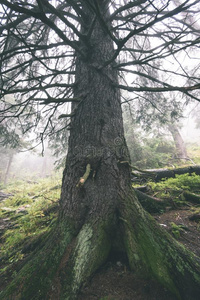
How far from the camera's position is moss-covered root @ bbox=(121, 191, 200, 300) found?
4.61ft

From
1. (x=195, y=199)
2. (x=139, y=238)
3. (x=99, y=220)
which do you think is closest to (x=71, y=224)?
(x=99, y=220)

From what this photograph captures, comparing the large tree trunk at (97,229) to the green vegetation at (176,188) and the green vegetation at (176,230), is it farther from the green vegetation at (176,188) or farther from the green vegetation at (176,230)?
the green vegetation at (176,188)

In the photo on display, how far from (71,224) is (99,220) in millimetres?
382

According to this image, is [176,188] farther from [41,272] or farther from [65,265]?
[41,272]

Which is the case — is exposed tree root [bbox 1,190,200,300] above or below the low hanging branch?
below

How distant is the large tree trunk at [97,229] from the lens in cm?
145

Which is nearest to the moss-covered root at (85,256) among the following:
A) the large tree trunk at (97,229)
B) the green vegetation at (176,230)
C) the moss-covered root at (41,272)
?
the large tree trunk at (97,229)

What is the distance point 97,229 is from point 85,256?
287 mm

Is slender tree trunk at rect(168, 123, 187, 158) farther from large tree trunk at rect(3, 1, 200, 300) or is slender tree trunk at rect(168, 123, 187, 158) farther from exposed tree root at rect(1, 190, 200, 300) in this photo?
exposed tree root at rect(1, 190, 200, 300)

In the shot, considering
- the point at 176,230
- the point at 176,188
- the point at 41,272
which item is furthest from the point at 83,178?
the point at 176,188

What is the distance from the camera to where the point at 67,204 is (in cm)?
196

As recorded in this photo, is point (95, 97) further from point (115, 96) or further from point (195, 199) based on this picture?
point (195, 199)

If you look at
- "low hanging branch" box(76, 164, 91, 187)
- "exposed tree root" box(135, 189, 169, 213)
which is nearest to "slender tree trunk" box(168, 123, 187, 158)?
"exposed tree root" box(135, 189, 169, 213)

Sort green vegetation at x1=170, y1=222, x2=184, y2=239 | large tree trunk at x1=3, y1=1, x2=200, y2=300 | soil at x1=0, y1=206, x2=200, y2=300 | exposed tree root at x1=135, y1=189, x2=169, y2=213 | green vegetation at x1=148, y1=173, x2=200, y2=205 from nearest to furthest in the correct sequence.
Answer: soil at x1=0, y1=206, x2=200, y2=300, large tree trunk at x1=3, y1=1, x2=200, y2=300, green vegetation at x1=170, y1=222, x2=184, y2=239, exposed tree root at x1=135, y1=189, x2=169, y2=213, green vegetation at x1=148, y1=173, x2=200, y2=205
